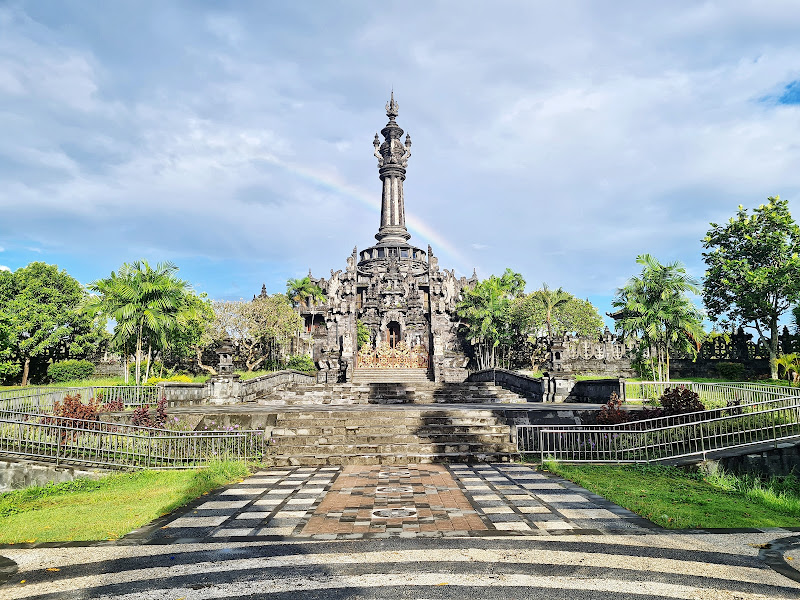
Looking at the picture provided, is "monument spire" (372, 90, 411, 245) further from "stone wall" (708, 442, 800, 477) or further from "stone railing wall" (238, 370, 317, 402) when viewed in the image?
"stone wall" (708, 442, 800, 477)

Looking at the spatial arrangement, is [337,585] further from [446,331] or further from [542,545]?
[446,331]

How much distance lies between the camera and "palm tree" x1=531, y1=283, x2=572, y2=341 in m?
55.0

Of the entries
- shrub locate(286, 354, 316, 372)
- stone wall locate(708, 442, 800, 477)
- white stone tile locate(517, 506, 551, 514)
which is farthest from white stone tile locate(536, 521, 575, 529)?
shrub locate(286, 354, 316, 372)

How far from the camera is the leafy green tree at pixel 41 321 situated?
116 feet

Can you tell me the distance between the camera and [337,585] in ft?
17.9

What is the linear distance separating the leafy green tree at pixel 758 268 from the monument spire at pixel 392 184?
45726 millimetres

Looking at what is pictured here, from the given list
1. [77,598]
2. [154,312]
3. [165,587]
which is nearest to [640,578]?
[165,587]

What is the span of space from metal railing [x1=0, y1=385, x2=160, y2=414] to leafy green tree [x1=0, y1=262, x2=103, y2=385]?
50.4ft

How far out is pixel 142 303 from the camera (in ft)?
77.8

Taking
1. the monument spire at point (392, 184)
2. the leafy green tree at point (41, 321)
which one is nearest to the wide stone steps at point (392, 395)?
the leafy green tree at point (41, 321)

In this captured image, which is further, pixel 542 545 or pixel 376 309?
pixel 376 309

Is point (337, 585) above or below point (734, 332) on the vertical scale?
below

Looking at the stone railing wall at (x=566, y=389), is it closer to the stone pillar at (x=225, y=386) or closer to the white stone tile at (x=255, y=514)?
the stone pillar at (x=225, y=386)

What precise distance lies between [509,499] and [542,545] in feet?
8.90
